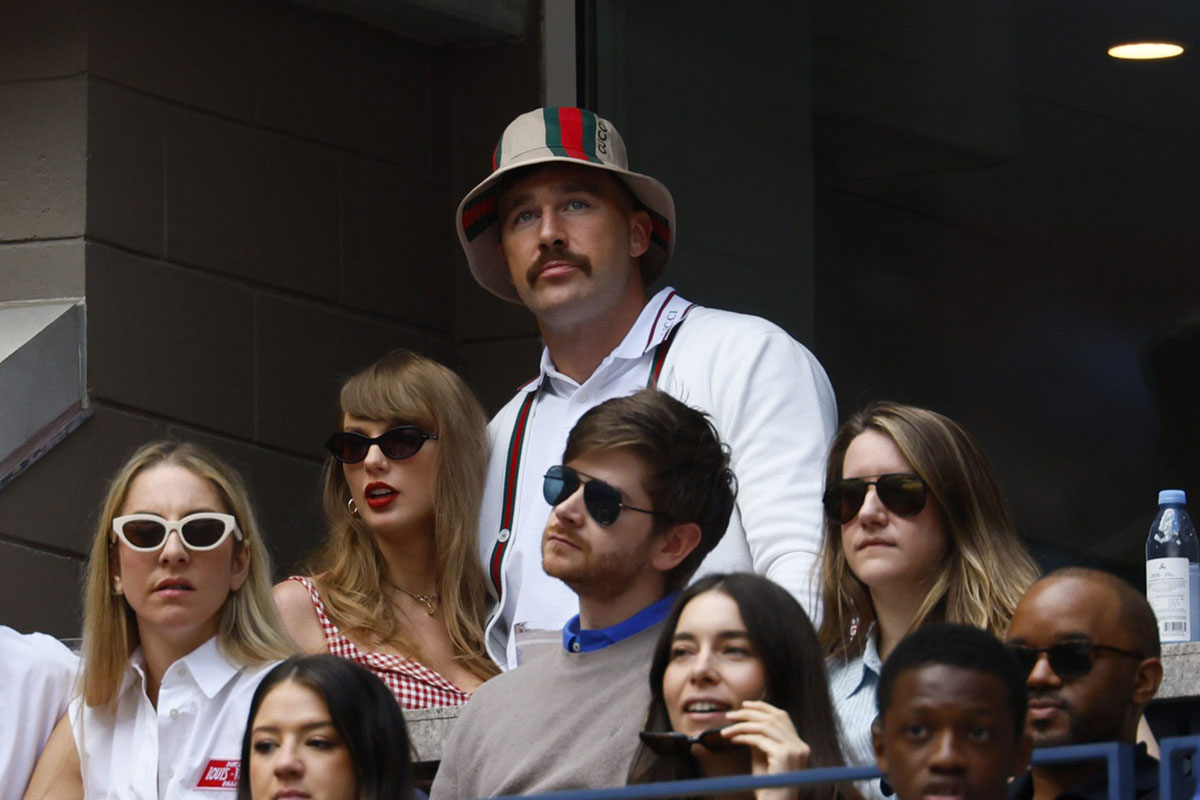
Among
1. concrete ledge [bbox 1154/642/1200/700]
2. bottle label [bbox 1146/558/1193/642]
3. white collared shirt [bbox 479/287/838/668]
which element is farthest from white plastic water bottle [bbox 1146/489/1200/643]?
white collared shirt [bbox 479/287/838/668]

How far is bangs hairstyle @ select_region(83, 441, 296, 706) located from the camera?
4.83 metres

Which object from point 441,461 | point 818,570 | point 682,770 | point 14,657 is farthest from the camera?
point 441,461

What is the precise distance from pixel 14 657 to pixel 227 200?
7.22 ft

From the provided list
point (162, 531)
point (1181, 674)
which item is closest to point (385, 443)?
point (162, 531)

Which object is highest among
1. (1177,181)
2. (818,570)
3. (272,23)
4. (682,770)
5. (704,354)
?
(272,23)

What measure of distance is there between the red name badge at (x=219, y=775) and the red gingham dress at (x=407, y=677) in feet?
1.77

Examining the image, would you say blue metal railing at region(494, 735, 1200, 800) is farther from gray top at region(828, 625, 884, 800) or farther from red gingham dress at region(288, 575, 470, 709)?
red gingham dress at region(288, 575, 470, 709)

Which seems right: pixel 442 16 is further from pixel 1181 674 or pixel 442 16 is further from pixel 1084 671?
pixel 1084 671

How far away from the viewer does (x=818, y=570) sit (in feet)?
15.2

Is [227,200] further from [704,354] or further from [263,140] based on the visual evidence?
[704,354]

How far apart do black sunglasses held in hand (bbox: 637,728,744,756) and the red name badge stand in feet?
3.89

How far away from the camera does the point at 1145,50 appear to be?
6375 millimetres

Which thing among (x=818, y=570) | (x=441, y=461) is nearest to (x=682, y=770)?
(x=818, y=570)

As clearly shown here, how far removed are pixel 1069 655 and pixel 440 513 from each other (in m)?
2.06
